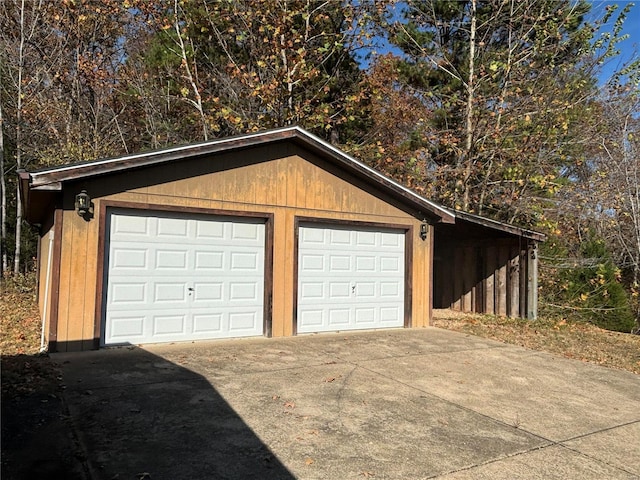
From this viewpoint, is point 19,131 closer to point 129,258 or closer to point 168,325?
point 129,258

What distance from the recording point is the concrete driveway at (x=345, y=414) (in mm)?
3746

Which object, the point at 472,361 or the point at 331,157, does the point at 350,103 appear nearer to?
the point at 331,157

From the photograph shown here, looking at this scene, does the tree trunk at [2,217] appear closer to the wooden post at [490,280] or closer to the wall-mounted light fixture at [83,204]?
the wall-mounted light fixture at [83,204]

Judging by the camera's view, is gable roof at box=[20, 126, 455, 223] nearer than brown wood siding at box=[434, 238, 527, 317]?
Yes

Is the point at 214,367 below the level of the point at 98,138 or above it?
below

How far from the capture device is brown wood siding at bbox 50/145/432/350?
288 inches

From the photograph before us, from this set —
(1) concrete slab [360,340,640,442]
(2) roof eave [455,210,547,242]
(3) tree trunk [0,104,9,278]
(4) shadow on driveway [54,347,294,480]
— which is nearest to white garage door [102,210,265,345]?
(4) shadow on driveway [54,347,294,480]

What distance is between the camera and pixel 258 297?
9000mm

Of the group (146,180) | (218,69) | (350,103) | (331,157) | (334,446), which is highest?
(218,69)

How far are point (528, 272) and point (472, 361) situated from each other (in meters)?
5.74

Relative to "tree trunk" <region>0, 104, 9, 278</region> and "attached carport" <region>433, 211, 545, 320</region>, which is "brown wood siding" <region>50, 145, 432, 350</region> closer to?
"attached carport" <region>433, 211, 545, 320</region>

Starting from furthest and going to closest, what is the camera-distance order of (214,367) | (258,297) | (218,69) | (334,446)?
1. (218,69)
2. (258,297)
3. (214,367)
4. (334,446)

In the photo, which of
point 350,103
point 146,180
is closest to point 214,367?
point 146,180

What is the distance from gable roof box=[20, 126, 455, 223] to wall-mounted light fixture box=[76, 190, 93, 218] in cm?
25
